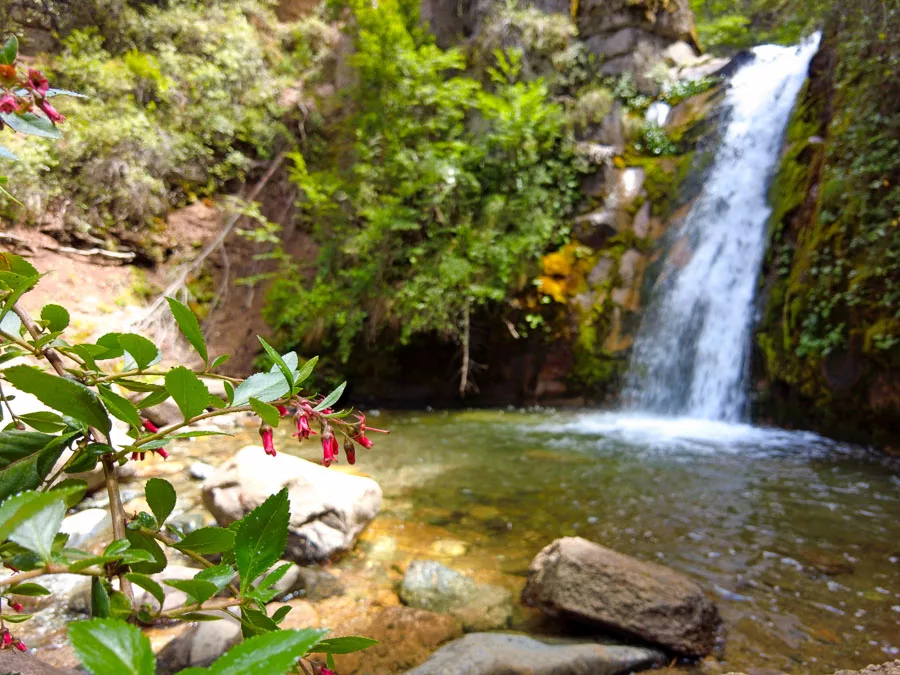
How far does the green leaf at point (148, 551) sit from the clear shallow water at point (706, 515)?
2.27 metres

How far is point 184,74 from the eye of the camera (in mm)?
8828

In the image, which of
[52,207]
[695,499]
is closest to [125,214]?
[52,207]

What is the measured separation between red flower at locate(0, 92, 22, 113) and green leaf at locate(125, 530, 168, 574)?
0.53 m

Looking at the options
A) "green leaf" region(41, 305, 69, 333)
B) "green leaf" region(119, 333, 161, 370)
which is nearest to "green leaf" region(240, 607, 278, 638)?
"green leaf" region(119, 333, 161, 370)

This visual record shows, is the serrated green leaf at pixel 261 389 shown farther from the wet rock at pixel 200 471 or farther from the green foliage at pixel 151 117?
the green foliage at pixel 151 117

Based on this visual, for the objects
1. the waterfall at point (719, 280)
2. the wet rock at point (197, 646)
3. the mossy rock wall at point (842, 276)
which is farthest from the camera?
the waterfall at point (719, 280)

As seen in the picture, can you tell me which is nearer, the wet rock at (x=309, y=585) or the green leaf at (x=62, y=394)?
the green leaf at (x=62, y=394)

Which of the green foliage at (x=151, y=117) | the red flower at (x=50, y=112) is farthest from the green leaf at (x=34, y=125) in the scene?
the green foliage at (x=151, y=117)

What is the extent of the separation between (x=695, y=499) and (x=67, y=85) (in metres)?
9.85

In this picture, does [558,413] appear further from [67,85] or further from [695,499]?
[67,85]

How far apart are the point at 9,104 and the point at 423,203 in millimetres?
7418

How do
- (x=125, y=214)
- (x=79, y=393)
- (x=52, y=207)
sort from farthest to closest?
1. (x=125, y=214)
2. (x=52, y=207)
3. (x=79, y=393)

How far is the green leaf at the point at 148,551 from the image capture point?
574 millimetres

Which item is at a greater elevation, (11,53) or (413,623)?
(11,53)
